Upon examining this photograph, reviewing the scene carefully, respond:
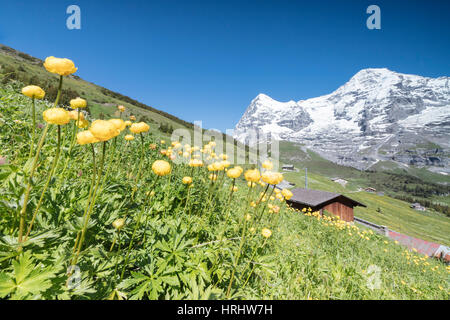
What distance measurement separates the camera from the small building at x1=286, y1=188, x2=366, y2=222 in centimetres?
1947

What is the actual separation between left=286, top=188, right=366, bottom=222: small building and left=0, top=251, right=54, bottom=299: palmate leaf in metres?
16.2

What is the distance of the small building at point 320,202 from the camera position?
63.9ft

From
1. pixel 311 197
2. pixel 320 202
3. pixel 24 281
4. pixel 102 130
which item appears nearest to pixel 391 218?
pixel 311 197

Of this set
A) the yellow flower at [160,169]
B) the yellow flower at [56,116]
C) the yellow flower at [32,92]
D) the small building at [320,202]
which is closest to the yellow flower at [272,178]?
the yellow flower at [160,169]

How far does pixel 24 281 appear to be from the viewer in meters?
1.02

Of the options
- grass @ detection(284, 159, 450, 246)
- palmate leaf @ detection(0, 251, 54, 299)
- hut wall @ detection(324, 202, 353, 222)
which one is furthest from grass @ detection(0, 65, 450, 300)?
grass @ detection(284, 159, 450, 246)

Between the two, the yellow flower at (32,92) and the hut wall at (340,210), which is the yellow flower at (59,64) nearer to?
the yellow flower at (32,92)

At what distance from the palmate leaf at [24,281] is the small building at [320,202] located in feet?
53.3

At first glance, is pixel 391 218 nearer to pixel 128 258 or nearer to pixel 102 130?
pixel 128 258

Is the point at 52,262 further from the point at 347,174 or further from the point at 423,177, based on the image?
the point at 423,177

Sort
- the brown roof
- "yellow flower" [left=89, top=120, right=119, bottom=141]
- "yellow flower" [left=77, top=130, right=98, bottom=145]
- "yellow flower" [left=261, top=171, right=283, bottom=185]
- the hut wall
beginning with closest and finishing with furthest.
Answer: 1. "yellow flower" [left=89, top=120, right=119, bottom=141]
2. "yellow flower" [left=77, top=130, right=98, bottom=145]
3. "yellow flower" [left=261, top=171, right=283, bottom=185]
4. the brown roof
5. the hut wall

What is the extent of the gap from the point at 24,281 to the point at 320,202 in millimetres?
21150

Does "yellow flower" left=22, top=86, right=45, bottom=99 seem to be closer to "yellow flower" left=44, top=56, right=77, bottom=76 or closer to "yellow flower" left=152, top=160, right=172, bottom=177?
"yellow flower" left=44, top=56, right=77, bottom=76

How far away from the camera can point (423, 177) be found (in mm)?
176375
